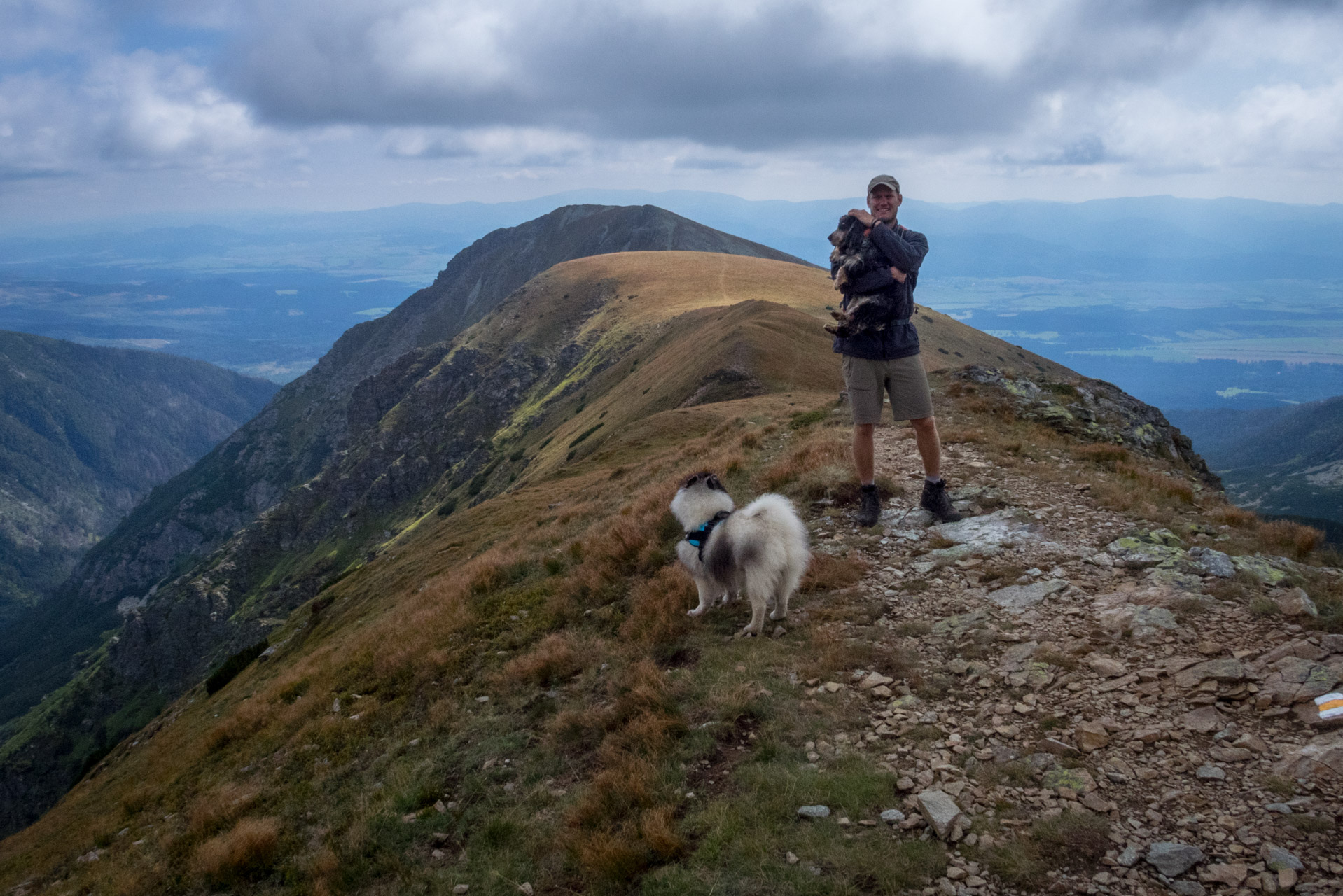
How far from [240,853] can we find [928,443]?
30.0 feet

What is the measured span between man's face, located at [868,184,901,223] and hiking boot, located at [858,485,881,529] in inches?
145

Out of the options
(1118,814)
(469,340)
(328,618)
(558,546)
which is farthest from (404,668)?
(469,340)

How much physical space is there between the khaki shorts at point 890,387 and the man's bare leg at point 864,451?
0.19 metres

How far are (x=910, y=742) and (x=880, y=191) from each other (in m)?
6.29

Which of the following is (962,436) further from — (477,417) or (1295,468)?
(1295,468)

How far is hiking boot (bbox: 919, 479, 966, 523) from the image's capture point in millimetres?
9539

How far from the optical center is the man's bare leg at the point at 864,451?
9.27 m

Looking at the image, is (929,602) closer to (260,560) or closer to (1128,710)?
(1128,710)

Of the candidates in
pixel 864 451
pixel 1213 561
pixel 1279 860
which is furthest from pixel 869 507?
pixel 1279 860

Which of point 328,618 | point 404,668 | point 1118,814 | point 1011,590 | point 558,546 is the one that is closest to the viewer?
point 1118,814

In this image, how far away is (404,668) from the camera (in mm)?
10164

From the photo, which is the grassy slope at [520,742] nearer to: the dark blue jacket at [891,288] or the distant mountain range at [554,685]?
→ the distant mountain range at [554,685]

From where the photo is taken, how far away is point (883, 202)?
8438 mm

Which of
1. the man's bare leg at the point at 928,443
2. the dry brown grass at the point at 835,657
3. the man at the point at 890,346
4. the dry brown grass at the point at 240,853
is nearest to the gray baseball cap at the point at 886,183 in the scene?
the man at the point at 890,346
